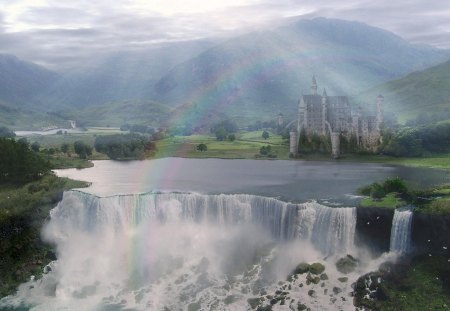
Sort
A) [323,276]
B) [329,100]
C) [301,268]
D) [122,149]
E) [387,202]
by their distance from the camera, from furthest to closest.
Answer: [122,149] → [329,100] → [387,202] → [301,268] → [323,276]

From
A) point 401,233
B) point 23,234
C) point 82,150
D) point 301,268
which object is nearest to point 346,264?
point 301,268

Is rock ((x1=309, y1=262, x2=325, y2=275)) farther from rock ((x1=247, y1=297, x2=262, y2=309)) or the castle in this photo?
the castle

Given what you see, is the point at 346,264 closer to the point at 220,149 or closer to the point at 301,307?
the point at 301,307

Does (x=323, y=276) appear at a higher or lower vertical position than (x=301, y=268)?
lower

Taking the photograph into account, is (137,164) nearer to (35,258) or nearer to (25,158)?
(25,158)

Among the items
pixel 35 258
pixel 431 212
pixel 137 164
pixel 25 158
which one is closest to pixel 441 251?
pixel 431 212
